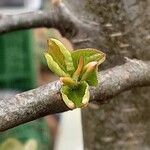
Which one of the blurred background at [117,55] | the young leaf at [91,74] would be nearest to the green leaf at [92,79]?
the young leaf at [91,74]

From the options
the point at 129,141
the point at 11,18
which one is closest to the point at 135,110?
the point at 129,141

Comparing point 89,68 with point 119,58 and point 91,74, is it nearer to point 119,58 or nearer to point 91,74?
point 91,74

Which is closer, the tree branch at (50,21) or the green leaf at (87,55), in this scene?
the green leaf at (87,55)

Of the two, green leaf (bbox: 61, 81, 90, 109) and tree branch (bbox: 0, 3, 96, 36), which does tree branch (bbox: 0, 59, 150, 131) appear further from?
tree branch (bbox: 0, 3, 96, 36)

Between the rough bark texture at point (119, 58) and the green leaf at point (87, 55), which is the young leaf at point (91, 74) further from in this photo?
the rough bark texture at point (119, 58)

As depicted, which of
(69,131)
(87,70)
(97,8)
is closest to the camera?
(87,70)

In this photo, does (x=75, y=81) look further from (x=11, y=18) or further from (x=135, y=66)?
(x=11, y=18)

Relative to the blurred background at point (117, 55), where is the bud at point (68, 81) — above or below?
above
